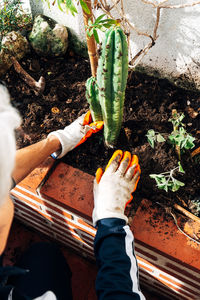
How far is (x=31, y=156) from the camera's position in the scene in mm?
1172

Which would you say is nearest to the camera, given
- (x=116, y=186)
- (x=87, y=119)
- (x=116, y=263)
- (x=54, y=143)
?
(x=116, y=263)

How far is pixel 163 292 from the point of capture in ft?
4.80

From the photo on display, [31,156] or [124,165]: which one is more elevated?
[31,156]

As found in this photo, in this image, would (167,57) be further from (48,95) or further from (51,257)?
(51,257)

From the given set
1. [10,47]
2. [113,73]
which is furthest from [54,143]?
[10,47]

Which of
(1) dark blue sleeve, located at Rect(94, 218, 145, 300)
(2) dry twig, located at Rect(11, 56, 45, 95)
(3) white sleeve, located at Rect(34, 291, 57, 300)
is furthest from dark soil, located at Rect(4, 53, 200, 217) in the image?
(3) white sleeve, located at Rect(34, 291, 57, 300)

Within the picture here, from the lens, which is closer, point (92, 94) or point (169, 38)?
point (92, 94)

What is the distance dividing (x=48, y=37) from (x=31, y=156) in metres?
0.87

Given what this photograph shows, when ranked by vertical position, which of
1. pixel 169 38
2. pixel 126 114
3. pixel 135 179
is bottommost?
pixel 135 179

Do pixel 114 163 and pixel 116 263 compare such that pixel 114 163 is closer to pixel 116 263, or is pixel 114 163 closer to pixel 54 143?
pixel 54 143

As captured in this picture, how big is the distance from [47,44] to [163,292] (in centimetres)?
167

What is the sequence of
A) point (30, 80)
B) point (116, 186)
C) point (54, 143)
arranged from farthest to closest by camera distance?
point (30, 80)
point (54, 143)
point (116, 186)

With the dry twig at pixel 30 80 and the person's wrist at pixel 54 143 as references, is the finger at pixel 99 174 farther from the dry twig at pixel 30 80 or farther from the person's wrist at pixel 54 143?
the dry twig at pixel 30 80

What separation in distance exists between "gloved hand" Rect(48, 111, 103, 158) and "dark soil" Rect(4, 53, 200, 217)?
0.16ft
